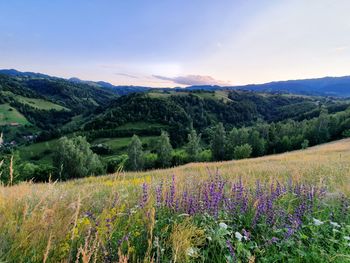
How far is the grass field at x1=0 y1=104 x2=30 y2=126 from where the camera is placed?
16600cm

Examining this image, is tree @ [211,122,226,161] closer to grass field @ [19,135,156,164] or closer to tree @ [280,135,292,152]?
tree @ [280,135,292,152]

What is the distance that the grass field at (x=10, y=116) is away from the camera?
166 meters

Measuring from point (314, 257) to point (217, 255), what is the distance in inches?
44.9

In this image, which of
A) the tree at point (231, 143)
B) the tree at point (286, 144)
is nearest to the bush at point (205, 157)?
the tree at point (231, 143)

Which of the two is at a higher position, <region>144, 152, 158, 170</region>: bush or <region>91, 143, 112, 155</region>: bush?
<region>144, 152, 158, 170</region>: bush

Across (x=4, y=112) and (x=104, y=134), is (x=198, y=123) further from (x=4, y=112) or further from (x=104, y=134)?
(x=4, y=112)

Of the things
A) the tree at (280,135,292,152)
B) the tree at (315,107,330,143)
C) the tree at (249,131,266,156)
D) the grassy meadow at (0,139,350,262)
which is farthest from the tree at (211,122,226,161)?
the grassy meadow at (0,139,350,262)

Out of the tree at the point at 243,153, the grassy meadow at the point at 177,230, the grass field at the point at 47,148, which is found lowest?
the grass field at the point at 47,148

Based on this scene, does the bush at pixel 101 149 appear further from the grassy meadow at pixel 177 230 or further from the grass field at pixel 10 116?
the grassy meadow at pixel 177 230

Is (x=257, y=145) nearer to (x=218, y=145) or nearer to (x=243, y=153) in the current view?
(x=218, y=145)

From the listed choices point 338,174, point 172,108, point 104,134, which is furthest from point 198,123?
point 338,174

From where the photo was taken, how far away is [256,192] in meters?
4.81

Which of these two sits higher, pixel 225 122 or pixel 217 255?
pixel 217 255

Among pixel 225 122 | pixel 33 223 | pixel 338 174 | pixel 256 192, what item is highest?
pixel 33 223
